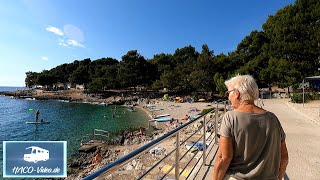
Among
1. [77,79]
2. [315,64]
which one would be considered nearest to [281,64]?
[315,64]

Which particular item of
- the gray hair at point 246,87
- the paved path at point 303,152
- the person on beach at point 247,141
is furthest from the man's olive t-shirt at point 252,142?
the paved path at point 303,152

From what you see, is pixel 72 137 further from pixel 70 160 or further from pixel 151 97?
pixel 151 97

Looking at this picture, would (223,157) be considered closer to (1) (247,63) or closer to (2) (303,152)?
(2) (303,152)

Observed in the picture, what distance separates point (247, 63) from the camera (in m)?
49.1

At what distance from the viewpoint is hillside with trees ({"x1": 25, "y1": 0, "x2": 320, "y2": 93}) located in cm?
3966

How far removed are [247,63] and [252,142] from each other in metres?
49.9

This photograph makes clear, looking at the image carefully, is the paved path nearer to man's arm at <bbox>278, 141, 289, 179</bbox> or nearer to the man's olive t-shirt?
man's arm at <bbox>278, 141, 289, 179</bbox>

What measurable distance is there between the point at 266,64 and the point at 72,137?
120 feet

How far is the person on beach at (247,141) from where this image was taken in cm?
200

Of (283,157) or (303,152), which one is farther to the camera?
(303,152)

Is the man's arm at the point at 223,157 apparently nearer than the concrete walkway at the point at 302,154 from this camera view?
Yes

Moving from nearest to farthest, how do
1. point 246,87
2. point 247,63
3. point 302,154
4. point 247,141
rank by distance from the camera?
1. point 247,141
2. point 246,87
3. point 302,154
4. point 247,63

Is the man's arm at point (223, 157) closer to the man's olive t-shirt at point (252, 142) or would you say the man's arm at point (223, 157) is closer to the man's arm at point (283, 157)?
the man's olive t-shirt at point (252, 142)

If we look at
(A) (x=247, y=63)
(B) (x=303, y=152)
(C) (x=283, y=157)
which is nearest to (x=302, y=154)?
(B) (x=303, y=152)
